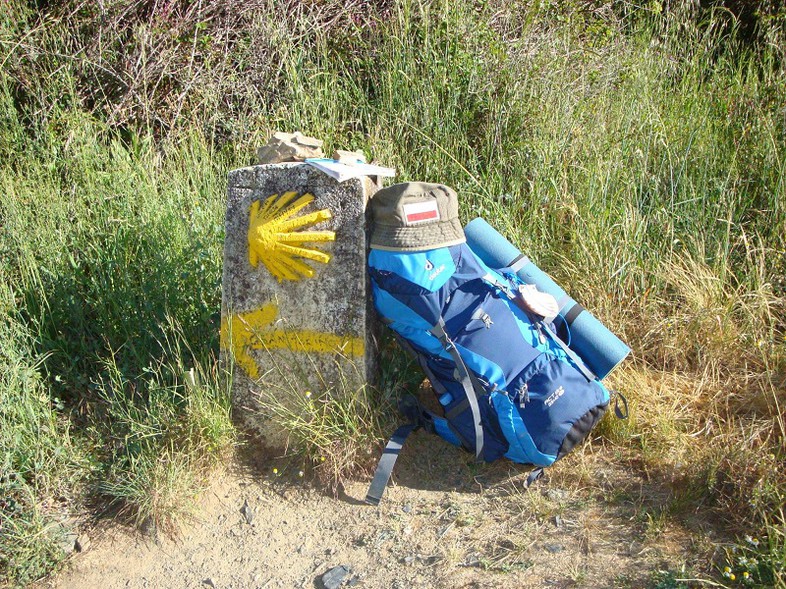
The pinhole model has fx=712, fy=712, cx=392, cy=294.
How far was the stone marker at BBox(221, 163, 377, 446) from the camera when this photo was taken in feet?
8.58

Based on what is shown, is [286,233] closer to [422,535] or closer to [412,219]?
[412,219]

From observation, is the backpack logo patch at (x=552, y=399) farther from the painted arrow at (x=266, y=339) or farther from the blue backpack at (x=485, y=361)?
the painted arrow at (x=266, y=339)

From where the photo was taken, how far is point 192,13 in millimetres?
4250

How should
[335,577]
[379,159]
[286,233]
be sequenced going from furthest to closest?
[379,159], [286,233], [335,577]

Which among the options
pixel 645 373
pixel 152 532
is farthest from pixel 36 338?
pixel 645 373

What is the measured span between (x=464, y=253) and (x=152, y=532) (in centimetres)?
154

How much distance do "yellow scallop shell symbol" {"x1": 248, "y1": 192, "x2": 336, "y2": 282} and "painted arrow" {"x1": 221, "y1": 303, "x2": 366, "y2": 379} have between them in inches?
7.6

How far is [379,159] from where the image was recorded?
148 inches

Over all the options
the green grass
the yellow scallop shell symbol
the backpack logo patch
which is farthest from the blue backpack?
the green grass

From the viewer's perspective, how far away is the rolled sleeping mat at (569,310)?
2.74 metres

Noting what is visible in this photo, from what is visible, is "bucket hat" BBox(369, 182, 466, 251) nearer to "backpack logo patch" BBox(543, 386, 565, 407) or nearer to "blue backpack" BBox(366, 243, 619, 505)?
"blue backpack" BBox(366, 243, 619, 505)

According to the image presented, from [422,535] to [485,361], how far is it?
651 millimetres

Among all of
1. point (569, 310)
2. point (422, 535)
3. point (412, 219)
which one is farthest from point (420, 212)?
point (422, 535)

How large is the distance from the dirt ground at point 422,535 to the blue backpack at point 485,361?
0.12 metres
